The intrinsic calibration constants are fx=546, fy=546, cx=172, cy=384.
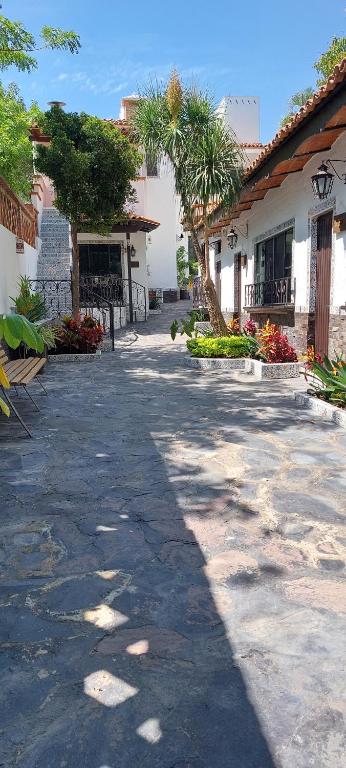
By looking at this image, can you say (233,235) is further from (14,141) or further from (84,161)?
(14,141)

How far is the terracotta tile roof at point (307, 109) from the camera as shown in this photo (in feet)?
21.5

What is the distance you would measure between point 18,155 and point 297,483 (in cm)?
1460

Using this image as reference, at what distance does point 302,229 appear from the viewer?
10719 millimetres

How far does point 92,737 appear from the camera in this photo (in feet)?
6.24

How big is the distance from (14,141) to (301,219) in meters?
8.62

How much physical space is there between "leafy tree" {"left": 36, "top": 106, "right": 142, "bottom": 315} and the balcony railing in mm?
4263

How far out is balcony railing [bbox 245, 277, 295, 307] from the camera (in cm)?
1177

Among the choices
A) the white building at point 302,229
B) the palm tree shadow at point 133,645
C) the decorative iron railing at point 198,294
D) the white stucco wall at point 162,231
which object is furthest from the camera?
the white stucco wall at point 162,231

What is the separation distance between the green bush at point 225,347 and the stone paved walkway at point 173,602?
5.76 m

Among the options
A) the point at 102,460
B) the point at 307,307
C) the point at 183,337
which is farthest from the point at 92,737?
the point at 183,337

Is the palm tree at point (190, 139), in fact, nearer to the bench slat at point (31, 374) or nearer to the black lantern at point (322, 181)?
the black lantern at point (322, 181)

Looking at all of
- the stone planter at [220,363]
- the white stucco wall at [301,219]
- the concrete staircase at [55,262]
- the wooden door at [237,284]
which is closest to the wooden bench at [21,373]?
the stone planter at [220,363]

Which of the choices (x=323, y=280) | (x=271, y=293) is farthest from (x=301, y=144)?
(x=271, y=293)

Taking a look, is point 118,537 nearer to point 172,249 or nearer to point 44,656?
point 44,656
